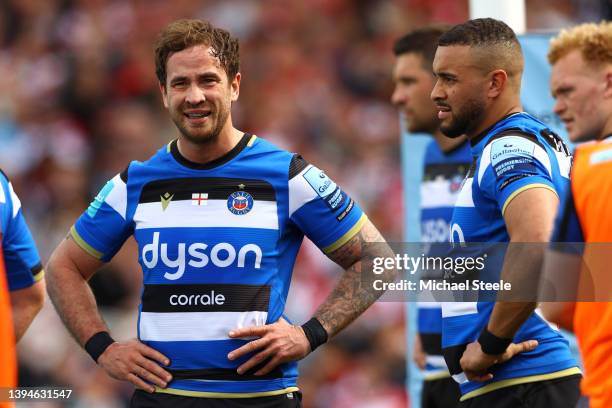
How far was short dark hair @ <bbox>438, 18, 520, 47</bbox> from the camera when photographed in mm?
4504

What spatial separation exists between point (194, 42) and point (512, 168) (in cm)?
141

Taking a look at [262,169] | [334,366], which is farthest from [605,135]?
[334,366]

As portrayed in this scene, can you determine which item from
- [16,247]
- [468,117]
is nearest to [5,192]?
[16,247]

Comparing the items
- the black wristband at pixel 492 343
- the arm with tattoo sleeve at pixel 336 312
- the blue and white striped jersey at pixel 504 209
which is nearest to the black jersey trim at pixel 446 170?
the blue and white striped jersey at pixel 504 209

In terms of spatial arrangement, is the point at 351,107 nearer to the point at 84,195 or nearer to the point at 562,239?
the point at 84,195

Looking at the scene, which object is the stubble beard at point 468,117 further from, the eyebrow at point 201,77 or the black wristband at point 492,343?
the eyebrow at point 201,77

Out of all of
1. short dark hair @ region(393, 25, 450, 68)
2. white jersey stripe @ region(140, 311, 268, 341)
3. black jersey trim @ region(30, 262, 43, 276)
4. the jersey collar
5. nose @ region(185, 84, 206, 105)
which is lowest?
white jersey stripe @ region(140, 311, 268, 341)

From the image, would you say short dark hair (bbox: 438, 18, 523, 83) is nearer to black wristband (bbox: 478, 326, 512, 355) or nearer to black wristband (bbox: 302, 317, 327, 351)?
black wristband (bbox: 478, 326, 512, 355)

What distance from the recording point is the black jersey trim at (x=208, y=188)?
4332 millimetres

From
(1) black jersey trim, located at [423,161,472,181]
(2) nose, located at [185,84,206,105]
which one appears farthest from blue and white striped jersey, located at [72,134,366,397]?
(1) black jersey trim, located at [423,161,472,181]

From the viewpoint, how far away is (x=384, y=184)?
10.8 m

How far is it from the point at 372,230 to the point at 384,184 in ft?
20.9

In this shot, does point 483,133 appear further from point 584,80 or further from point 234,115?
point 234,115

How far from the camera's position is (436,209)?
6359mm
